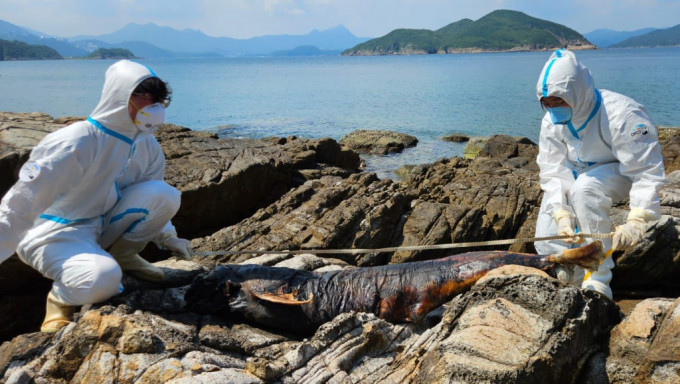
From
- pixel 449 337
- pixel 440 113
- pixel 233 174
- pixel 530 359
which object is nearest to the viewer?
pixel 530 359

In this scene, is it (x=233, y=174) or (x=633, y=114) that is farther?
(x=233, y=174)

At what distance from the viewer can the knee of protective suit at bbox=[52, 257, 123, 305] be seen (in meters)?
4.10

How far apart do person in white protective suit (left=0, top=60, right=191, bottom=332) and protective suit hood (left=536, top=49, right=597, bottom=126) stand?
136 inches

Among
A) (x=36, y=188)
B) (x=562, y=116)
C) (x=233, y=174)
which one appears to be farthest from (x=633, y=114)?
(x=233, y=174)

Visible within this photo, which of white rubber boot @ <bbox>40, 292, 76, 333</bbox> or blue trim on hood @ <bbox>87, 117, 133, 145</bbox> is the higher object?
blue trim on hood @ <bbox>87, 117, 133, 145</bbox>

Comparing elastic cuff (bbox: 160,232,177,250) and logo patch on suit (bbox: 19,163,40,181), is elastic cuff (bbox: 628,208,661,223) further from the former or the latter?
logo patch on suit (bbox: 19,163,40,181)

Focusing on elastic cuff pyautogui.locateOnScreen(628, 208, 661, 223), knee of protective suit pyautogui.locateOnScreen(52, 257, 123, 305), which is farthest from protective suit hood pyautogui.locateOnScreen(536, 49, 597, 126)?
knee of protective suit pyautogui.locateOnScreen(52, 257, 123, 305)

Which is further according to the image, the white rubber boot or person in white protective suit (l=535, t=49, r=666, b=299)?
person in white protective suit (l=535, t=49, r=666, b=299)

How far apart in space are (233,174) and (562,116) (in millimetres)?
6309

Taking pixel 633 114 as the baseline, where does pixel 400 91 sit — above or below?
below

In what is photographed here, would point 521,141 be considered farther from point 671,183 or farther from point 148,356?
point 148,356

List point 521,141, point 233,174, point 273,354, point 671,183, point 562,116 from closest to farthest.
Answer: point 273,354, point 562,116, point 233,174, point 671,183, point 521,141

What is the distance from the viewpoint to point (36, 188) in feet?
13.1

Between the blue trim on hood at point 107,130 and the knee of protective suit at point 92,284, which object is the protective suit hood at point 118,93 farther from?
the knee of protective suit at point 92,284
